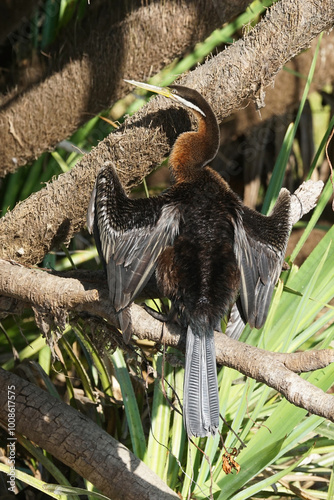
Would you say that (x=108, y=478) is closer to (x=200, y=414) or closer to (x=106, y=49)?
(x=200, y=414)

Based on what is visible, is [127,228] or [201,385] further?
[127,228]

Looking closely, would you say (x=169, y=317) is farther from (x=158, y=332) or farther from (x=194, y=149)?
(x=194, y=149)

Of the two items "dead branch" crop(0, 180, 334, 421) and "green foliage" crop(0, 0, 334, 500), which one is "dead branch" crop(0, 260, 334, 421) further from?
"green foliage" crop(0, 0, 334, 500)

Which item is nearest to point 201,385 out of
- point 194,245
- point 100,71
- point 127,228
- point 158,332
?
point 158,332

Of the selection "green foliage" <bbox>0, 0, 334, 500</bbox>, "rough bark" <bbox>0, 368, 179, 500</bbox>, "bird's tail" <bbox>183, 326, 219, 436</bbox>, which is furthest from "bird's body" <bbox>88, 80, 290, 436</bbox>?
"rough bark" <bbox>0, 368, 179, 500</bbox>

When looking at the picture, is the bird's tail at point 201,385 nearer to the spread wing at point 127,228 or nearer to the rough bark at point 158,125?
the spread wing at point 127,228

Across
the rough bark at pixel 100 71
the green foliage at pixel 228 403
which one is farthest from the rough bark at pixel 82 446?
the rough bark at pixel 100 71
